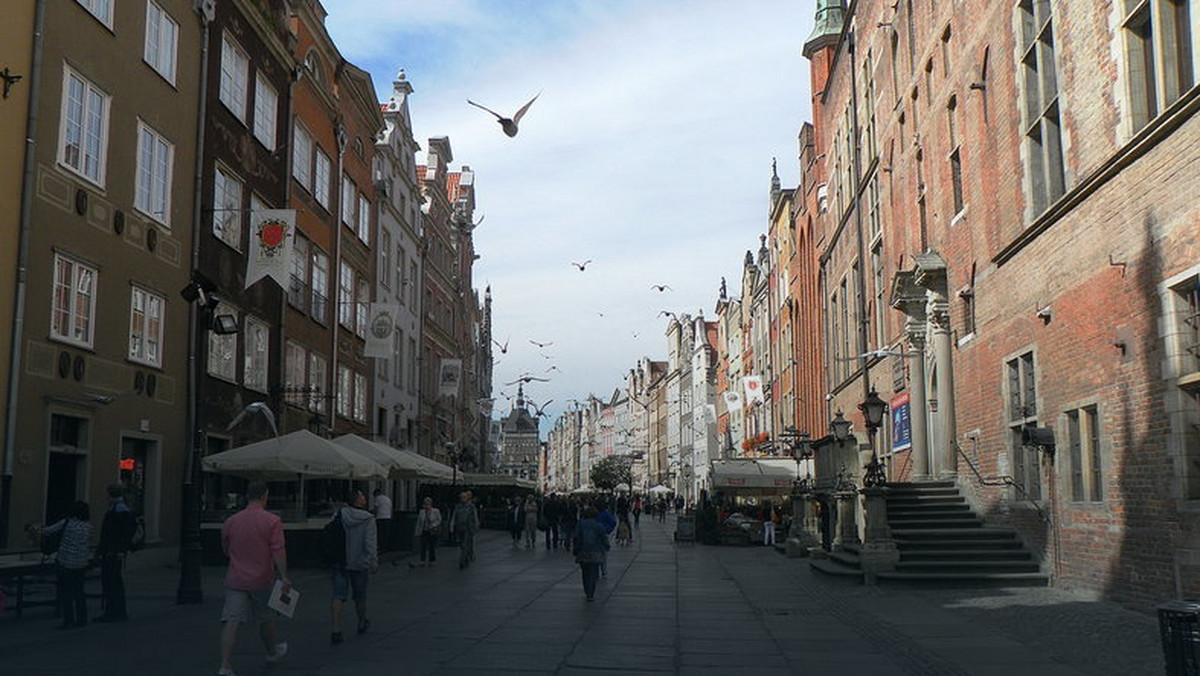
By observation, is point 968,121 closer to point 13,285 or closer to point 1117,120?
point 1117,120

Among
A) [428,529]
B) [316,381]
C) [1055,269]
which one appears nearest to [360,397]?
[316,381]

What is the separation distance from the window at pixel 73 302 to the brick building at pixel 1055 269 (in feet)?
51.1

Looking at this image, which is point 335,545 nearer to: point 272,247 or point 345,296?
point 272,247

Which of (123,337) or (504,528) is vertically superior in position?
(123,337)

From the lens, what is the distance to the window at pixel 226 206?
25.6 metres

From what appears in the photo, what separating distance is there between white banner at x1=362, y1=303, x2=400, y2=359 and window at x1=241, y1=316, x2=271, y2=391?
3758 mm

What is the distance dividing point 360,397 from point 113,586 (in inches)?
1047

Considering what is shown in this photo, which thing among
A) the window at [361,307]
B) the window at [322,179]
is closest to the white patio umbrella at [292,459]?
the window at [322,179]

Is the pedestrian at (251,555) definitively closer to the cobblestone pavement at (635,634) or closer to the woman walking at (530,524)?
the cobblestone pavement at (635,634)

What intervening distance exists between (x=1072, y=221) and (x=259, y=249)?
592 inches

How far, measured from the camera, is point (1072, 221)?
16422 millimetres

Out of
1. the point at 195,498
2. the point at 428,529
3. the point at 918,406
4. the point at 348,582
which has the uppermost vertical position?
the point at 918,406

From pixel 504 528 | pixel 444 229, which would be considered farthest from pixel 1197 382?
pixel 444 229

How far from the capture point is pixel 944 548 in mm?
20266
